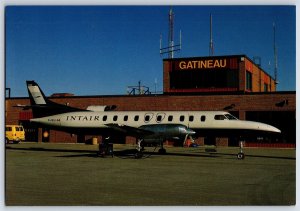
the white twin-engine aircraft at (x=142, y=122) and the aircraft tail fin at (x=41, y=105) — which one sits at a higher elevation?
the aircraft tail fin at (x=41, y=105)

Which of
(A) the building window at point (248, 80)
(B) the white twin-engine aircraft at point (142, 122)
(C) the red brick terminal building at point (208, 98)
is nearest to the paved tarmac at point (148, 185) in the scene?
(B) the white twin-engine aircraft at point (142, 122)

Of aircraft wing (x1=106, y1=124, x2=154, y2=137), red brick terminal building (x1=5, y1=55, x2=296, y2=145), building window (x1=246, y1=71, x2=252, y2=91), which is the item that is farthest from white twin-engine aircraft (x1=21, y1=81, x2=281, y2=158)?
building window (x1=246, y1=71, x2=252, y2=91)

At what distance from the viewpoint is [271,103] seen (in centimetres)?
4141

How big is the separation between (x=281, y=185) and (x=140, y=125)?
53.3ft

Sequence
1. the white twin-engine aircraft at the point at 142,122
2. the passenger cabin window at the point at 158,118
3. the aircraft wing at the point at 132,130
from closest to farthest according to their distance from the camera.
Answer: the white twin-engine aircraft at the point at 142,122
the aircraft wing at the point at 132,130
the passenger cabin window at the point at 158,118

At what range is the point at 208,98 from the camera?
1718 inches

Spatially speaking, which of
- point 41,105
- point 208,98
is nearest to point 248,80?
point 208,98

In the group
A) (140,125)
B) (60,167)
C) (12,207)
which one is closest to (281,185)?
(12,207)

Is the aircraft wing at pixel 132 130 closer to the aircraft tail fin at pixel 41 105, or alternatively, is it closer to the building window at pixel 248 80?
the aircraft tail fin at pixel 41 105

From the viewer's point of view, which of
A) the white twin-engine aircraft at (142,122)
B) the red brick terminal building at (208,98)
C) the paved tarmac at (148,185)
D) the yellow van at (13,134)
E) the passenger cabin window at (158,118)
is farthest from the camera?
the yellow van at (13,134)

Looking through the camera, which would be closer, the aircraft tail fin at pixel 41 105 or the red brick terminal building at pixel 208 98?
the aircraft tail fin at pixel 41 105

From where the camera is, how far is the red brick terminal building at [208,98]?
135ft

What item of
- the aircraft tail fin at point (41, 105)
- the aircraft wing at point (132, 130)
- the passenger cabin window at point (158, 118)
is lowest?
the aircraft wing at point (132, 130)

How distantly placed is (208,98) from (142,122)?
49.8 ft
